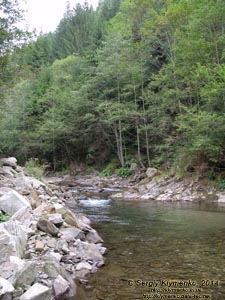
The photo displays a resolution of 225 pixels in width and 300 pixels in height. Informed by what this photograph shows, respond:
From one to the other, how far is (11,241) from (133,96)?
24.7 m

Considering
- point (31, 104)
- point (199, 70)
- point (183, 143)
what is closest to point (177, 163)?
point (183, 143)

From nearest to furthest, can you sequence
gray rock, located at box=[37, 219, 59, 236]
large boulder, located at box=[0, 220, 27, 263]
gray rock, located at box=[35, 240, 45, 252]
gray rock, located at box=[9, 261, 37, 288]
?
gray rock, located at box=[9, 261, 37, 288]
large boulder, located at box=[0, 220, 27, 263]
gray rock, located at box=[35, 240, 45, 252]
gray rock, located at box=[37, 219, 59, 236]

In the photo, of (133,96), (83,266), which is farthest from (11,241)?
(133,96)

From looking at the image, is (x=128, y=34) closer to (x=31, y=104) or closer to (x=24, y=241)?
(x=31, y=104)

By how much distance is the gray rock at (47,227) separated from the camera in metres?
7.61

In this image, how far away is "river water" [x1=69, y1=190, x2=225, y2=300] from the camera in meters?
5.74

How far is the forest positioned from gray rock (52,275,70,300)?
9376 millimetres

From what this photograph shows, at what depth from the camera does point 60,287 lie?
5.40 metres

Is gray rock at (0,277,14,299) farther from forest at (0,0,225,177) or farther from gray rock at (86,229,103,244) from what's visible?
forest at (0,0,225,177)

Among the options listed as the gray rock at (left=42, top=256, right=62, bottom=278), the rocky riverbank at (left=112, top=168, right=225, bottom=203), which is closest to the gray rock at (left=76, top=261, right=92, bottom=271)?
the gray rock at (left=42, top=256, right=62, bottom=278)

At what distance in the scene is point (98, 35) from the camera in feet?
132

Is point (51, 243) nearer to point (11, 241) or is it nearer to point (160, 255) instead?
point (11, 241)

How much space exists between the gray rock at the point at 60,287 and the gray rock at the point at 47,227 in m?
2.04

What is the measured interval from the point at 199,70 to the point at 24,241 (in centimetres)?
1504
